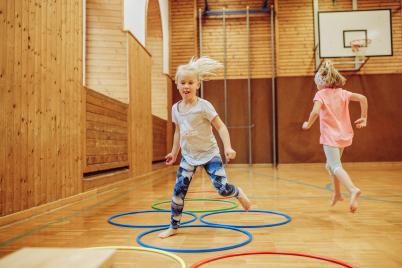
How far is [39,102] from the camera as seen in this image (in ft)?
12.6

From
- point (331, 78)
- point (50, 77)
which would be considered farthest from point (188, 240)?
point (50, 77)

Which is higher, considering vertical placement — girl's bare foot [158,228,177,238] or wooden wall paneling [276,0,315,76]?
wooden wall paneling [276,0,315,76]

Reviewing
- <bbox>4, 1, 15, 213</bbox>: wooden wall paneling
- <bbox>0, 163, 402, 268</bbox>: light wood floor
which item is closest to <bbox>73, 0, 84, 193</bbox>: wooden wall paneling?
<bbox>0, 163, 402, 268</bbox>: light wood floor

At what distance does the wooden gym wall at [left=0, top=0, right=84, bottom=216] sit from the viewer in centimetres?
330

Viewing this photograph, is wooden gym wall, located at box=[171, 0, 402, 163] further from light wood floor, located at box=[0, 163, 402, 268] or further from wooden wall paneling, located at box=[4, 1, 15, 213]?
wooden wall paneling, located at box=[4, 1, 15, 213]

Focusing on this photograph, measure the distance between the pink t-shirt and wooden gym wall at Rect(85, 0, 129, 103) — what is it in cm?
415

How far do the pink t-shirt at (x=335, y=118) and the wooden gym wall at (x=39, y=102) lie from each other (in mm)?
2687

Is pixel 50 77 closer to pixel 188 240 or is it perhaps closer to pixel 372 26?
pixel 188 240

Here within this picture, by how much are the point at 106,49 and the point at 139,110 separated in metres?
1.40

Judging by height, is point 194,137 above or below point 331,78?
below

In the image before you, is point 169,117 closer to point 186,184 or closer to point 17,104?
point 17,104

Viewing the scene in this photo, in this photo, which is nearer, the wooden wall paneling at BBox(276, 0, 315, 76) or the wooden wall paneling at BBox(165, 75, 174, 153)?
the wooden wall paneling at BBox(165, 75, 174, 153)

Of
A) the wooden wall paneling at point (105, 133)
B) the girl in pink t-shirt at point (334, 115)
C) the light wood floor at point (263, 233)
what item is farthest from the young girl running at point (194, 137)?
the wooden wall paneling at point (105, 133)

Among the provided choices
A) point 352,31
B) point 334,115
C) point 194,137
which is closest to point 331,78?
point 334,115
